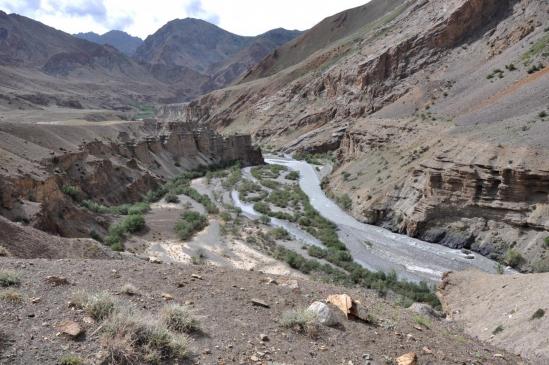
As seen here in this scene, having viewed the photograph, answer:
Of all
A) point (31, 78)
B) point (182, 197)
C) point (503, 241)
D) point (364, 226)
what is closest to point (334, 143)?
point (182, 197)

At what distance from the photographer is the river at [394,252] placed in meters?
25.2

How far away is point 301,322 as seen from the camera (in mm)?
7801

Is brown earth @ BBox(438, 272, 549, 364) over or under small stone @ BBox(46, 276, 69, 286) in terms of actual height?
under

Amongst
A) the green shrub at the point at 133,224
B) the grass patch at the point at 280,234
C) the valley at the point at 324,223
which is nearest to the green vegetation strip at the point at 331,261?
the valley at the point at 324,223

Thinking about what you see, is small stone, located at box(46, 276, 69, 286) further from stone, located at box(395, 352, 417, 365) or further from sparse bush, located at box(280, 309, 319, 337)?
stone, located at box(395, 352, 417, 365)

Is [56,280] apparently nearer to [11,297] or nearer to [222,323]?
[11,297]

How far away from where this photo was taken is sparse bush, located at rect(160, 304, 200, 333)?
272 inches

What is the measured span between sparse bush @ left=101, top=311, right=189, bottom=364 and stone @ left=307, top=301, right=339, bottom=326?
2640mm

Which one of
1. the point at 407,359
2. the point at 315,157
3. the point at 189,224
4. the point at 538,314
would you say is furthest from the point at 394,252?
the point at 315,157

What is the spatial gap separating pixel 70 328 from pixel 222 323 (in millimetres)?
2359

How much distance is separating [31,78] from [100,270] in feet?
519

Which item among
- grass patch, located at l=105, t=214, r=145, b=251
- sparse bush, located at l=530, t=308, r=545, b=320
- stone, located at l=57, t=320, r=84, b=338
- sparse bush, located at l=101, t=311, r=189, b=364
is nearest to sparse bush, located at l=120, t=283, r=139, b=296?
Answer: sparse bush, located at l=101, t=311, r=189, b=364

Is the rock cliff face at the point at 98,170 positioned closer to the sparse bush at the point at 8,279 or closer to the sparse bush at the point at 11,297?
the sparse bush at the point at 8,279

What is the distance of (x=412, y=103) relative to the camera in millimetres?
47875
